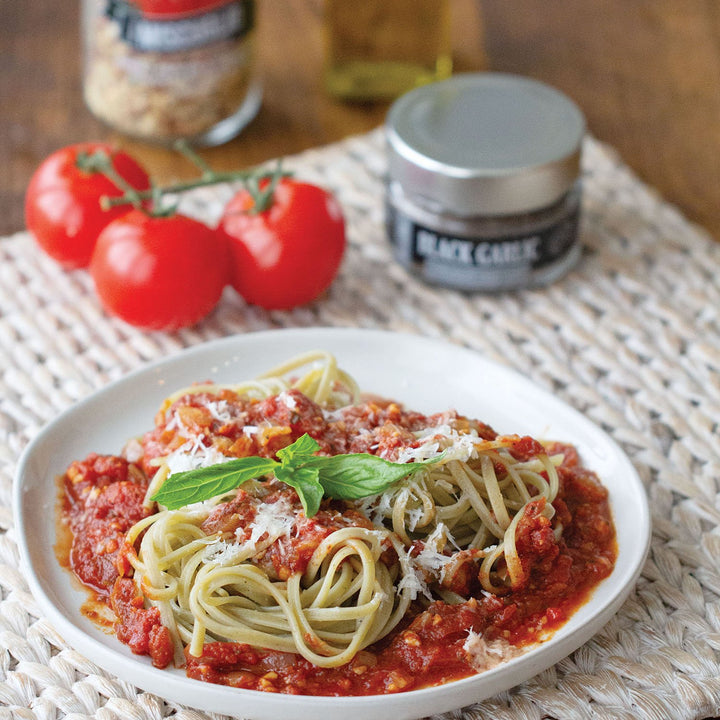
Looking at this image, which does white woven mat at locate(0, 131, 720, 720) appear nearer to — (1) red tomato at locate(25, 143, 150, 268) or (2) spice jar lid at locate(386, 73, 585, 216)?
(1) red tomato at locate(25, 143, 150, 268)

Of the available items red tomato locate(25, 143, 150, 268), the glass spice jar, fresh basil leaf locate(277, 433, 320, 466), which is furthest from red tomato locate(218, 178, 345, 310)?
fresh basil leaf locate(277, 433, 320, 466)

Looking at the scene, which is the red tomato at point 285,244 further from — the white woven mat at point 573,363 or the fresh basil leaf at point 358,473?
the fresh basil leaf at point 358,473

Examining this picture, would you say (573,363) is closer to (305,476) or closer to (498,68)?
(305,476)

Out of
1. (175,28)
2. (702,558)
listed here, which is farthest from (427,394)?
(175,28)

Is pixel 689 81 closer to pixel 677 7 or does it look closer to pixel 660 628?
pixel 677 7

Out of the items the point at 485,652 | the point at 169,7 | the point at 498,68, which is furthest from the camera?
the point at 498,68

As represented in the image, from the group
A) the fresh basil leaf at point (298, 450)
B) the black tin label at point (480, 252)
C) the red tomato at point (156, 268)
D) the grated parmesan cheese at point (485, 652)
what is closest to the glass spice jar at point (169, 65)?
the red tomato at point (156, 268)

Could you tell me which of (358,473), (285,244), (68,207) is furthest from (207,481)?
(68,207)
